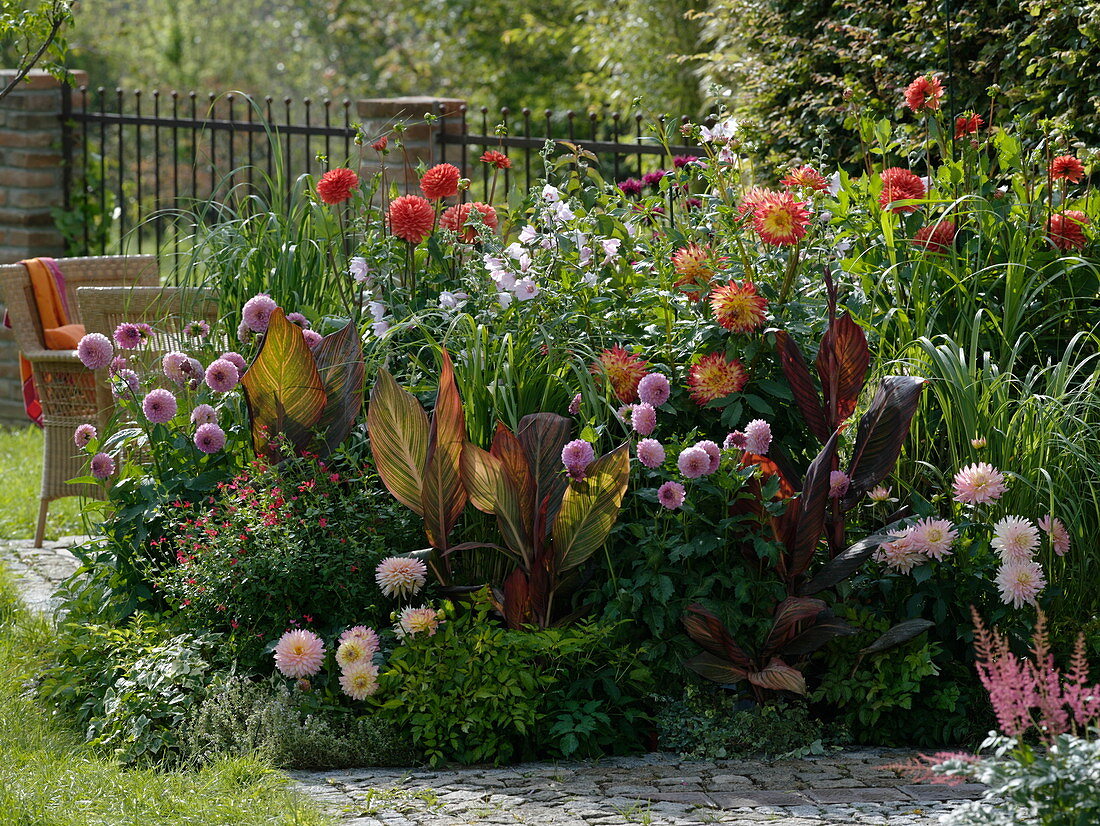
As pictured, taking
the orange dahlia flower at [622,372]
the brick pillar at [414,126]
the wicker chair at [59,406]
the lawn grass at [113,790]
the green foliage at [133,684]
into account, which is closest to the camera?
the lawn grass at [113,790]

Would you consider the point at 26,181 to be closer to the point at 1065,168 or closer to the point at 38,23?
the point at 38,23

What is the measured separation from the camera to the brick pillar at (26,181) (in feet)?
27.7

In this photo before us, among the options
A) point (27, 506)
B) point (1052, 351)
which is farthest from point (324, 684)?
point (27, 506)

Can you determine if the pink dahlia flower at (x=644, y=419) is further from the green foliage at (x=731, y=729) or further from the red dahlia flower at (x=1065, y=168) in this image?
the red dahlia flower at (x=1065, y=168)

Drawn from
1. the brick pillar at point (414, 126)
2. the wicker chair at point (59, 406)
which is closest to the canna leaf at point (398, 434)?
the wicker chair at point (59, 406)

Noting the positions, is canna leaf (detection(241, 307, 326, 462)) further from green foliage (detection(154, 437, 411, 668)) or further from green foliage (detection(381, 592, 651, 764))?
green foliage (detection(381, 592, 651, 764))

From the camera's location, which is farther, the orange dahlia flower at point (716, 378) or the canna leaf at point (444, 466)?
the orange dahlia flower at point (716, 378)

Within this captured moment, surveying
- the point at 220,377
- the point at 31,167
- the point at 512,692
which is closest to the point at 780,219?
the point at 512,692

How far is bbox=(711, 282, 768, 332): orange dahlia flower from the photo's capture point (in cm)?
340

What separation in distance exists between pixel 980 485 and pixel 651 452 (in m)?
0.85

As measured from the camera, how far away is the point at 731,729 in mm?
3160

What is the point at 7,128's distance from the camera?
27.8 ft

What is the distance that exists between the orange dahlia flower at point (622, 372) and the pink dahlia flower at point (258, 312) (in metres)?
1.09

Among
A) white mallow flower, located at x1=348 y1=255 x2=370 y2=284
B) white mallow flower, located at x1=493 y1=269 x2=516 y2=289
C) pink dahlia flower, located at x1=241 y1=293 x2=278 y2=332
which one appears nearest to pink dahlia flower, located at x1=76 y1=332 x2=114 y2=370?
pink dahlia flower, located at x1=241 y1=293 x2=278 y2=332
